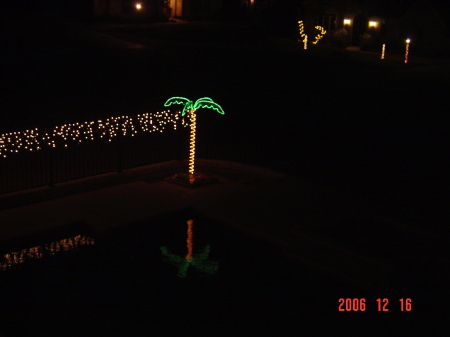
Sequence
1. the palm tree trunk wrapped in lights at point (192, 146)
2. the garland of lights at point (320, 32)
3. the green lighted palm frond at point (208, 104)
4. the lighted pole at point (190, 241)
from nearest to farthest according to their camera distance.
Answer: the lighted pole at point (190, 241), the green lighted palm frond at point (208, 104), the palm tree trunk wrapped in lights at point (192, 146), the garland of lights at point (320, 32)

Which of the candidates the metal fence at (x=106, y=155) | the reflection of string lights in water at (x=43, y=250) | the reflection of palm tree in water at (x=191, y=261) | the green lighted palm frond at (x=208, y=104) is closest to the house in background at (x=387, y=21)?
the metal fence at (x=106, y=155)

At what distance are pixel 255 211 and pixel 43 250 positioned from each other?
414 cm

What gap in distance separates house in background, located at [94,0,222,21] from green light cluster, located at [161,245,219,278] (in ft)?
116

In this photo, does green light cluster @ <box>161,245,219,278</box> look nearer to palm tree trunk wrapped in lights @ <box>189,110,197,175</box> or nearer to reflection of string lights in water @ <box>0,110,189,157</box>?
palm tree trunk wrapped in lights @ <box>189,110,197,175</box>

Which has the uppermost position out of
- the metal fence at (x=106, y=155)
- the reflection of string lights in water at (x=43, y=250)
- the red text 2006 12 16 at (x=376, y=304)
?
the metal fence at (x=106, y=155)

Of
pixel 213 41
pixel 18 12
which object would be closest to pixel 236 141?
pixel 213 41

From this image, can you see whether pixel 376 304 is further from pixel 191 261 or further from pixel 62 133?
pixel 62 133

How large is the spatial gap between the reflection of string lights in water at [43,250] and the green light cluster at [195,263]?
1.55m

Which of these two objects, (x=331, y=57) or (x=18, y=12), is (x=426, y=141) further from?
(x=18, y=12)

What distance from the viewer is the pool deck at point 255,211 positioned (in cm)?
1036

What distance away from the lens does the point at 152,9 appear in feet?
151

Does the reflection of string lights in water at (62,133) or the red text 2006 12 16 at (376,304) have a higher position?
the reflection of string lights in water at (62,133)

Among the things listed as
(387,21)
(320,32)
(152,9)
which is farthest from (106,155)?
(387,21)

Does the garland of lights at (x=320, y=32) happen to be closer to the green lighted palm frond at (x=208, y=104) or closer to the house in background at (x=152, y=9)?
the house in background at (x=152, y=9)
